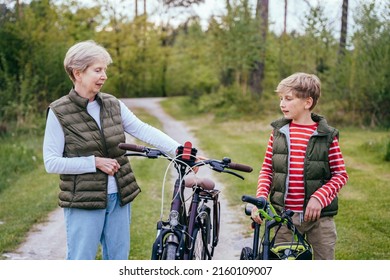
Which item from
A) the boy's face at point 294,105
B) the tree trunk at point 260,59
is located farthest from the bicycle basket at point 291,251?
the tree trunk at point 260,59

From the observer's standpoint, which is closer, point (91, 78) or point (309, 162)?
Answer: point (91, 78)

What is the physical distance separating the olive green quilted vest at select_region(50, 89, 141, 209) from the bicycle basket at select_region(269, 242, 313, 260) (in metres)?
0.96

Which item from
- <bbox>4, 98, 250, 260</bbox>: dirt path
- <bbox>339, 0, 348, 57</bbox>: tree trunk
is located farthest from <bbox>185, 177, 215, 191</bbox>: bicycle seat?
<bbox>339, 0, 348, 57</bbox>: tree trunk

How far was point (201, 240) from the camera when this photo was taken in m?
3.60

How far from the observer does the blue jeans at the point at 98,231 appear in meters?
3.40

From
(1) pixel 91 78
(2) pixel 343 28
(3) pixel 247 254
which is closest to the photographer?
(1) pixel 91 78

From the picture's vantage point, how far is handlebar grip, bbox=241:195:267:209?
3223 mm

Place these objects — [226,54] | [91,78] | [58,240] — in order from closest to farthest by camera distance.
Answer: [91,78]
[58,240]
[226,54]

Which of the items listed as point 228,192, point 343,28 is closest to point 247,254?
point 228,192

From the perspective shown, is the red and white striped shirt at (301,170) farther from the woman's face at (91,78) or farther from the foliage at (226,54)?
the foliage at (226,54)

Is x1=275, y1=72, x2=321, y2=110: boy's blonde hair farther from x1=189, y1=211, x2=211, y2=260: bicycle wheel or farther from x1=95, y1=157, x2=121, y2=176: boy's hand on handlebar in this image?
x1=95, y1=157, x2=121, y2=176: boy's hand on handlebar

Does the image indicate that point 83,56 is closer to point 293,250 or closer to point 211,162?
point 211,162

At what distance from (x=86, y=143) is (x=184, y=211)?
0.70m

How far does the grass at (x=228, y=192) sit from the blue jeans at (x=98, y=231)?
5.90 feet
